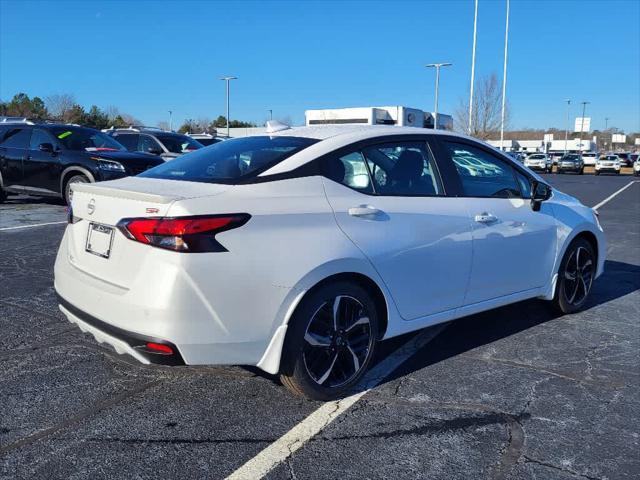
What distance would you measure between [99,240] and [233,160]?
3.16ft

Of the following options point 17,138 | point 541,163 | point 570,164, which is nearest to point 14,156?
point 17,138

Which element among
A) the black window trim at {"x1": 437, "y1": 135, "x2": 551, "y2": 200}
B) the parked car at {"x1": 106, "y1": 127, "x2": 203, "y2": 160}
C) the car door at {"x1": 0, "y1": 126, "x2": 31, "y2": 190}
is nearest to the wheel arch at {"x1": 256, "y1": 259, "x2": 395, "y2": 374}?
the black window trim at {"x1": 437, "y1": 135, "x2": 551, "y2": 200}

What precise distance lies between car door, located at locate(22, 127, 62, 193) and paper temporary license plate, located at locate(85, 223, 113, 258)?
934 centimetres

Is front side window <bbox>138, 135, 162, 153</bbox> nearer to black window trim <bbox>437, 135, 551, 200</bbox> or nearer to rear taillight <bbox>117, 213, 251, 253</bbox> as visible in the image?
black window trim <bbox>437, 135, 551, 200</bbox>

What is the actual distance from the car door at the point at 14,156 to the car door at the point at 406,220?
10454 mm

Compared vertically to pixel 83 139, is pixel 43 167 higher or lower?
lower

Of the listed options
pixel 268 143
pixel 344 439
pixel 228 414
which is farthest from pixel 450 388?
pixel 268 143

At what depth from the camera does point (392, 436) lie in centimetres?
309

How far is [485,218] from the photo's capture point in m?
4.25

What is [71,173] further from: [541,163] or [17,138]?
[541,163]

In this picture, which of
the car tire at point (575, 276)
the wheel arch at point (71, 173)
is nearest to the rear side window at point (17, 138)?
the wheel arch at point (71, 173)

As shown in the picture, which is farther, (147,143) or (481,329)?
(147,143)

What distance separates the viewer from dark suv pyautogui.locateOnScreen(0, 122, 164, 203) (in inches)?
462

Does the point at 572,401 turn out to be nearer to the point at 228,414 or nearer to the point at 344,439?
the point at 344,439
